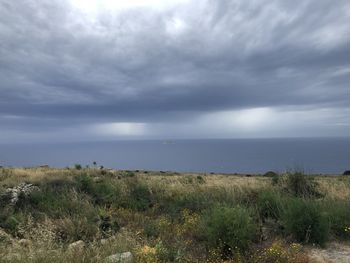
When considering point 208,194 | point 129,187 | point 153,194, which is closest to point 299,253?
point 208,194

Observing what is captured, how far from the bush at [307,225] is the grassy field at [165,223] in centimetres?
2

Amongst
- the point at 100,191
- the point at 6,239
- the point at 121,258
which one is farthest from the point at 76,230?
the point at 100,191

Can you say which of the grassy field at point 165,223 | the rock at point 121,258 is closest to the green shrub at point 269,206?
the grassy field at point 165,223

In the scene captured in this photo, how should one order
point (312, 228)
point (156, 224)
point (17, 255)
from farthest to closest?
point (156, 224) < point (312, 228) < point (17, 255)

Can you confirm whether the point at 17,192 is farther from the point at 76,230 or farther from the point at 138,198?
the point at 76,230

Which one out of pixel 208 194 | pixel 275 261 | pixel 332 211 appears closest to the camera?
pixel 275 261

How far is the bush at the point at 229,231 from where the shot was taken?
674cm

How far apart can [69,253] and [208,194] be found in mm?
7504

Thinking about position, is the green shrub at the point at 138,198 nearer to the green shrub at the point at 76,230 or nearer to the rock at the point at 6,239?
the green shrub at the point at 76,230

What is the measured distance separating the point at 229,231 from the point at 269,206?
3.64m

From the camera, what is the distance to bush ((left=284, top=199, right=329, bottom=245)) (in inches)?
301

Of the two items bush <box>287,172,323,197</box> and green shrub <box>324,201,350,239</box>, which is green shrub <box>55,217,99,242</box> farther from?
bush <box>287,172,323,197</box>

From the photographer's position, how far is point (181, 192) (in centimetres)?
1284

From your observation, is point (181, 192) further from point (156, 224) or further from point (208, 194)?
point (156, 224)
